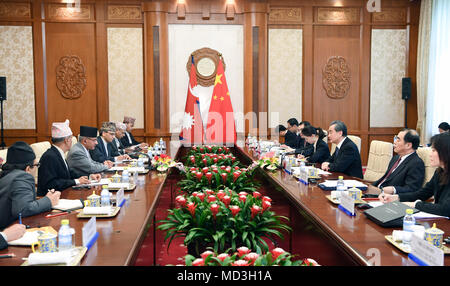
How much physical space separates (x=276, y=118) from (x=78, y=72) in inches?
154

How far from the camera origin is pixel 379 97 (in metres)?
7.68

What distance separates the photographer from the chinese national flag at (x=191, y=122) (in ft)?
23.5

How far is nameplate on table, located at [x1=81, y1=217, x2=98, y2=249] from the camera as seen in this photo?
1.52 meters

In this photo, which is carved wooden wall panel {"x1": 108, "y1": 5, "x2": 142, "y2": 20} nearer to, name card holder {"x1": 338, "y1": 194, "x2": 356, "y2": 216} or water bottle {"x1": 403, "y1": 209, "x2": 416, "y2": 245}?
name card holder {"x1": 338, "y1": 194, "x2": 356, "y2": 216}

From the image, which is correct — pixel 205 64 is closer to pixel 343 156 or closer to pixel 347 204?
pixel 343 156

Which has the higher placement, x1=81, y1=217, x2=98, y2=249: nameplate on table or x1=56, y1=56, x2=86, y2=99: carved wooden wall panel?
x1=56, y1=56, x2=86, y2=99: carved wooden wall panel

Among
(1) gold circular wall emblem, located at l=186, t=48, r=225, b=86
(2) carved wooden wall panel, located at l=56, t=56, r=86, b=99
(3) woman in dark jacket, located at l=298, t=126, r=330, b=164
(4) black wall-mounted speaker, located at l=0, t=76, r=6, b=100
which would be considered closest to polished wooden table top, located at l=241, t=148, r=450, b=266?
(3) woman in dark jacket, located at l=298, t=126, r=330, b=164

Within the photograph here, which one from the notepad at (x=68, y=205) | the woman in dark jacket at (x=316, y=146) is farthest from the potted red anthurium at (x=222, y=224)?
the woman in dark jacket at (x=316, y=146)

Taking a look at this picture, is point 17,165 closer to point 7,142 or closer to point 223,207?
point 223,207

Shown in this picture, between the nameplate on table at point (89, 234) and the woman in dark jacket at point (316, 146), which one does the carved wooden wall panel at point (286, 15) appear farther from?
the nameplate on table at point (89, 234)

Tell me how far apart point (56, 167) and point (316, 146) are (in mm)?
A: 3030

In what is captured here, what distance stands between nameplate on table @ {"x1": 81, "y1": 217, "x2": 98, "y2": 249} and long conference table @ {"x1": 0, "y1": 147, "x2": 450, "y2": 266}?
1.0 inches

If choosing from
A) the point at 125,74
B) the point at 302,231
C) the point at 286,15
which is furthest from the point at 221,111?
the point at 302,231

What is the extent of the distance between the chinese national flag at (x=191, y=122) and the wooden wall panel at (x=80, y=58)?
175cm
